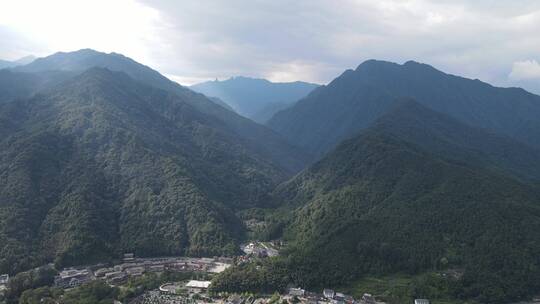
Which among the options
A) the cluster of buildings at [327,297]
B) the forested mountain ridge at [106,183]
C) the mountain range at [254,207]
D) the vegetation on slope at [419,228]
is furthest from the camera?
the forested mountain ridge at [106,183]

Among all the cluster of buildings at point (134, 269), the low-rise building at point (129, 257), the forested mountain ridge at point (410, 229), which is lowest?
the cluster of buildings at point (134, 269)

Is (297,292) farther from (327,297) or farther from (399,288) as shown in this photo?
(399,288)

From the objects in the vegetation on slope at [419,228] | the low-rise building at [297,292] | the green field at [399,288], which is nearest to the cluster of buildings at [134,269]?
the vegetation on slope at [419,228]

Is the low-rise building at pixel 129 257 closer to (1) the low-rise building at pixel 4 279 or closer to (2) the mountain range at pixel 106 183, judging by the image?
(2) the mountain range at pixel 106 183

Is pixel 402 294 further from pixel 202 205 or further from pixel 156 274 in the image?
pixel 202 205

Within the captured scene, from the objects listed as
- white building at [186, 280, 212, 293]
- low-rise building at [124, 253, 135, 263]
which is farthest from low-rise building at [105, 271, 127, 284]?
white building at [186, 280, 212, 293]

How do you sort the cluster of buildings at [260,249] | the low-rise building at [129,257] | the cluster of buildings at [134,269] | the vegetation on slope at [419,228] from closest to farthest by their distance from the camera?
the vegetation on slope at [419,228] < the cluster of buildings at [134,269] < the low-rise building at [129,257] < the cluster of buildings at [260,249]
